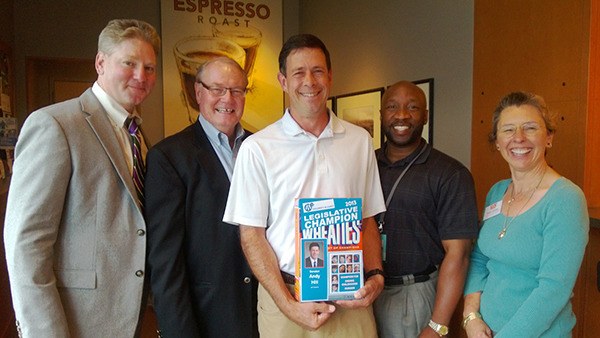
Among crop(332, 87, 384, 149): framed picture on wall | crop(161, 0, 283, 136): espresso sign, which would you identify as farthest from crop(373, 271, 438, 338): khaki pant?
crop(161, 0, 283, 136): espresso sign

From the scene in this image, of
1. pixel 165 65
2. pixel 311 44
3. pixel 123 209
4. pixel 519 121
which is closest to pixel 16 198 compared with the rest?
pixel 123 209

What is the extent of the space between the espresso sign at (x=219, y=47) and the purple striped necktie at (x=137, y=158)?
3972 millimetres

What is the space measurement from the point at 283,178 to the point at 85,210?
621mm

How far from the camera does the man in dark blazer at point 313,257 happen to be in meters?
1.34

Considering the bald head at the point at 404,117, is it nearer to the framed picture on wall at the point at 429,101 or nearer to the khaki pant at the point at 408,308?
the khaki pant at the point at 408,308

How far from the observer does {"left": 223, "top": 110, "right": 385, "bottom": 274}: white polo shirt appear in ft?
4.82

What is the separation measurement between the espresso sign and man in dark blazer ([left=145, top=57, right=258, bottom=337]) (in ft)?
13.1

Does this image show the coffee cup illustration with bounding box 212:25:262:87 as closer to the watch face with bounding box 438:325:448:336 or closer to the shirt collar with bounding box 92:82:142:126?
the shirt collar with bounding box 92:82:142:126

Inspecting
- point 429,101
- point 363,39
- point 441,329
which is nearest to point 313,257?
point 441,329

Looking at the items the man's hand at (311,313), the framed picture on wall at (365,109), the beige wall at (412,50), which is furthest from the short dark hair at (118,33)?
the framed picture on wall at (365,109)

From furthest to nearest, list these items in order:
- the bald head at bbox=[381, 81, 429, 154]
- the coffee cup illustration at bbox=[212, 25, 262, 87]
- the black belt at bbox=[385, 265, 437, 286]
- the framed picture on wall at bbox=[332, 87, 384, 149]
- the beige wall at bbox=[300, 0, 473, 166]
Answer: the coffee cup illustration at bbox=[212, 25, 262, 87]
the framed picture on wall at bbox=[332, 87, 384, 149]
the beige wall at bbox=[300, 0, 473, 166]
the bald head at bbox=[381, 81, 429, 154]
the black belt at bbox=[385, 265, 437, 286]

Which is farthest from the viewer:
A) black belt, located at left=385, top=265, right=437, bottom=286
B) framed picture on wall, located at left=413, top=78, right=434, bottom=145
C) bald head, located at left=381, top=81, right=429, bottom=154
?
framed picture on wall, located at left=413, top=78, right=434, bottom=145

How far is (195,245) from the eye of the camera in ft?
5.38

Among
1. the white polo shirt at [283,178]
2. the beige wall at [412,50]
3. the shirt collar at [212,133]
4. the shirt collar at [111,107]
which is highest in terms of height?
the beige wall at [412,50]
